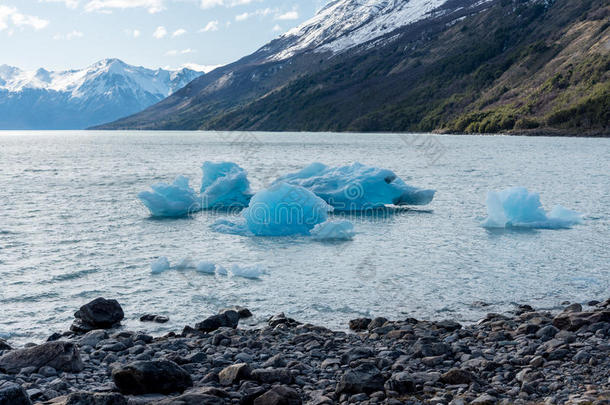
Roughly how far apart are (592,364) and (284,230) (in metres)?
12.7

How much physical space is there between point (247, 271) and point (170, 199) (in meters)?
11.5

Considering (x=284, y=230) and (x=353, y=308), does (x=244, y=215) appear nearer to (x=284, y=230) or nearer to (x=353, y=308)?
(x=284, y=230)

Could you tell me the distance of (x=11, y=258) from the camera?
15.1 metres

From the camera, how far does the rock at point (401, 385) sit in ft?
20.5

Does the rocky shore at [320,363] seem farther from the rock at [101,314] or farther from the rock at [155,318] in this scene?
the rock at [155,318]

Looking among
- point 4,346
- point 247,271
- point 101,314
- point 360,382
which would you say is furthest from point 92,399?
point 247,271

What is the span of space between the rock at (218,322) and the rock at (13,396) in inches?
158

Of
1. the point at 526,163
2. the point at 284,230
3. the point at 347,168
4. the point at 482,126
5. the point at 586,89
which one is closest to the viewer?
the point at 284,230

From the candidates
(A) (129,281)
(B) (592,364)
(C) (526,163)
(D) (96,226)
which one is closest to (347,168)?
(D) (96,226)

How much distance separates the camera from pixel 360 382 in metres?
6.21

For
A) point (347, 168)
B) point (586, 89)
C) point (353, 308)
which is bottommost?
point (353, 308)

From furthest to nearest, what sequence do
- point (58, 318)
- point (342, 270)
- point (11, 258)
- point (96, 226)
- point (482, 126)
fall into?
point (482, 126) → point (96, 226) → point (11, 258) → point (342, 270) → point (58, 318)

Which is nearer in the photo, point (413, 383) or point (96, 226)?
point (413, 383)

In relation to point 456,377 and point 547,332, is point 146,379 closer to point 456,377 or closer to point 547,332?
point 456,377
